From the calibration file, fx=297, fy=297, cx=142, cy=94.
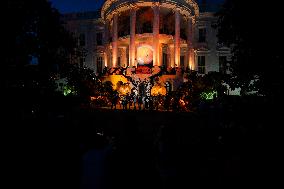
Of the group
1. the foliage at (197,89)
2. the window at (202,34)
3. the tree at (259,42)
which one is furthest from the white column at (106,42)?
the tree at (259,42)

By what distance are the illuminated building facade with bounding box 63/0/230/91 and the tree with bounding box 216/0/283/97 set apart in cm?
1437

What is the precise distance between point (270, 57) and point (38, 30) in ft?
38.1

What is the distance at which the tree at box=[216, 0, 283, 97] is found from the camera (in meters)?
11.5

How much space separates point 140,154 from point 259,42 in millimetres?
9402

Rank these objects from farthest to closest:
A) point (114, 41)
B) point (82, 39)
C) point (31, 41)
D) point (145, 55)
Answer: point (82, 39), point (114, 41), point (145, 55), point (31, 41)

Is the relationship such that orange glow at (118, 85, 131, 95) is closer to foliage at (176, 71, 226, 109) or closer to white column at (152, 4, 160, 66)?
white column at (152, 4, 160, 66)

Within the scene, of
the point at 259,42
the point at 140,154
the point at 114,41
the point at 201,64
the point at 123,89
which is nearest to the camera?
the point at 140,154

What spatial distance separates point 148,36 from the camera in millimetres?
29328

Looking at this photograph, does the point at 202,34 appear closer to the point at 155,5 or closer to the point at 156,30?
the point at 156,30

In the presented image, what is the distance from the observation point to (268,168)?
759cm

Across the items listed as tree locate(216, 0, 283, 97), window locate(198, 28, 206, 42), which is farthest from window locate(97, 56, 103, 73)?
tree locate(216, 0, 283, 97)

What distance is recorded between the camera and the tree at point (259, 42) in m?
11.5

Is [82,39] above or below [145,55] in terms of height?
above

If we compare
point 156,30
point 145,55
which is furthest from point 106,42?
point 156,30
